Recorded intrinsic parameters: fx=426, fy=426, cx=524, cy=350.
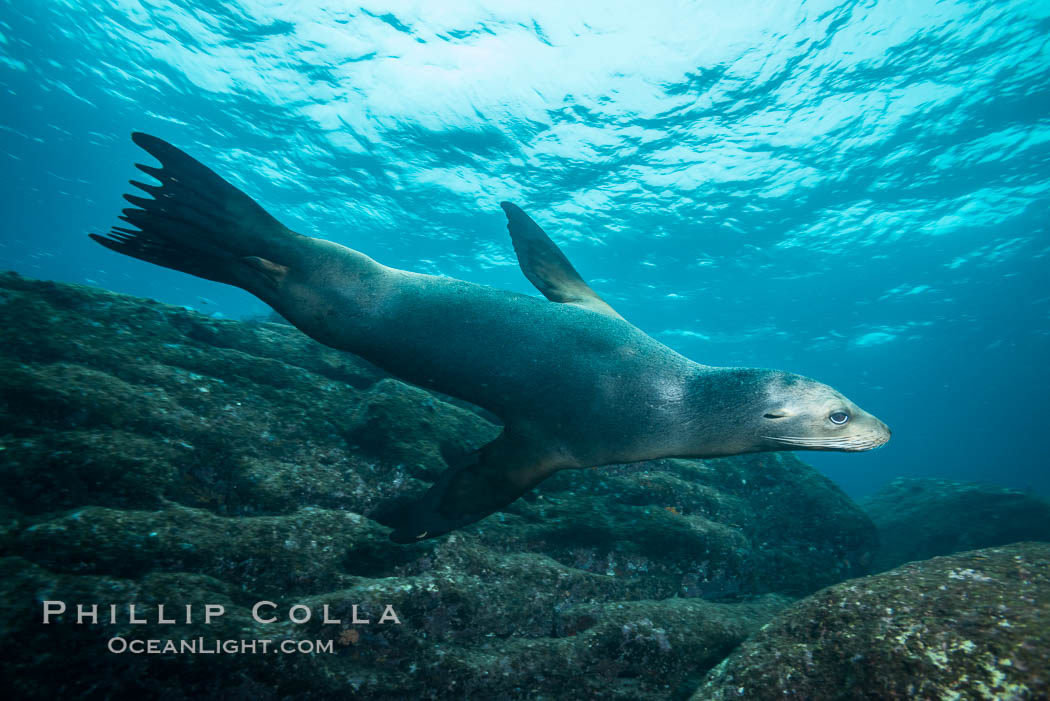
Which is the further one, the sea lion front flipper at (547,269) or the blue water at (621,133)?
the blue water at (621,133)

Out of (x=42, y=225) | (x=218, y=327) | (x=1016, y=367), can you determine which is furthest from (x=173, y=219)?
(x=1016, y=367)

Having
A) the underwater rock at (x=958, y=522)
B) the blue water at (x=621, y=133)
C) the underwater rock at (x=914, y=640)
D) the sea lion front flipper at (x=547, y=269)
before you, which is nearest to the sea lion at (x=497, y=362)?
the sea lion front flipper at (x=547, y=269)

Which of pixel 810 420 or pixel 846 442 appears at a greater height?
pixel 810 420

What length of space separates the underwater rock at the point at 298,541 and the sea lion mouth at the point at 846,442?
151cm

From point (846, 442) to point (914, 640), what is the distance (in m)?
0.99

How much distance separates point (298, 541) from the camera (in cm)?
274

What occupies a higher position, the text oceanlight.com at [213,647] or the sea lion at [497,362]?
the sea lion at [497,362]

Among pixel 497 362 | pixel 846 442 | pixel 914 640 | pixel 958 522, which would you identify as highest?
pixel 497 362

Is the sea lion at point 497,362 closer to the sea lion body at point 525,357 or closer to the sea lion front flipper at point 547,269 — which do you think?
the sea lion body at point 525,357

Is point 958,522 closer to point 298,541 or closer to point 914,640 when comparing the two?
point 914,640

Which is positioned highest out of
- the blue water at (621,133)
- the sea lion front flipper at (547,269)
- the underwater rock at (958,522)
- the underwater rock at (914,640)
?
the blue water at (621,133)

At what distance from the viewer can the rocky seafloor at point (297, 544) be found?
196 cm

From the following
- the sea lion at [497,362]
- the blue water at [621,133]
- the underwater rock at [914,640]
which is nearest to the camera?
the underwater rock at [914,640]

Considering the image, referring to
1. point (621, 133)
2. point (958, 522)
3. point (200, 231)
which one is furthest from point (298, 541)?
point (621, 133)
